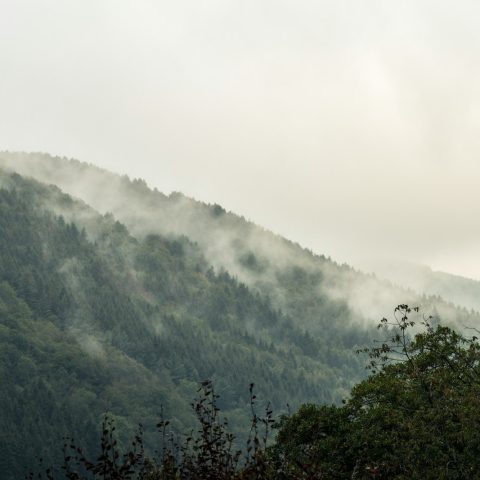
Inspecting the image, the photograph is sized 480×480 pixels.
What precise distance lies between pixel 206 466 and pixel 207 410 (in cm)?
125

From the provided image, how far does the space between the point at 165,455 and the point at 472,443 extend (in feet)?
61.3

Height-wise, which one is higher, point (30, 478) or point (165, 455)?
point (165, 455)

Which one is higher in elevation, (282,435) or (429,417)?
(429,417)

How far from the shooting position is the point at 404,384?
38.7 metres

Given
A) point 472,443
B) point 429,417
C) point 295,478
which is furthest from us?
point 429,417

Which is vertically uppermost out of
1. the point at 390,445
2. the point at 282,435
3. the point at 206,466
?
the point at 206,466

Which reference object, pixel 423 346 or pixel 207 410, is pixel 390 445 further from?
pixel 207 410

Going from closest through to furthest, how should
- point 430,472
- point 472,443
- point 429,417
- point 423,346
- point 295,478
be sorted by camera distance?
point 295,478 → point 430,472 → point 472,443 → point 429,417 → point 423,346

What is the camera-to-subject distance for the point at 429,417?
98.5 feet

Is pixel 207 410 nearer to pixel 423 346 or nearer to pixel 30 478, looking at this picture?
pixel 30 478

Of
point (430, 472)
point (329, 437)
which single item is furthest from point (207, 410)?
point (329, 437)

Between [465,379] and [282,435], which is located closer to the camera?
[465,379]

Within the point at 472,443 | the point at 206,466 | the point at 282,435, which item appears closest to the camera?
the point at 206,466

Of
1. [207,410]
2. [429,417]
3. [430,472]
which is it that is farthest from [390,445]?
[207,410]
